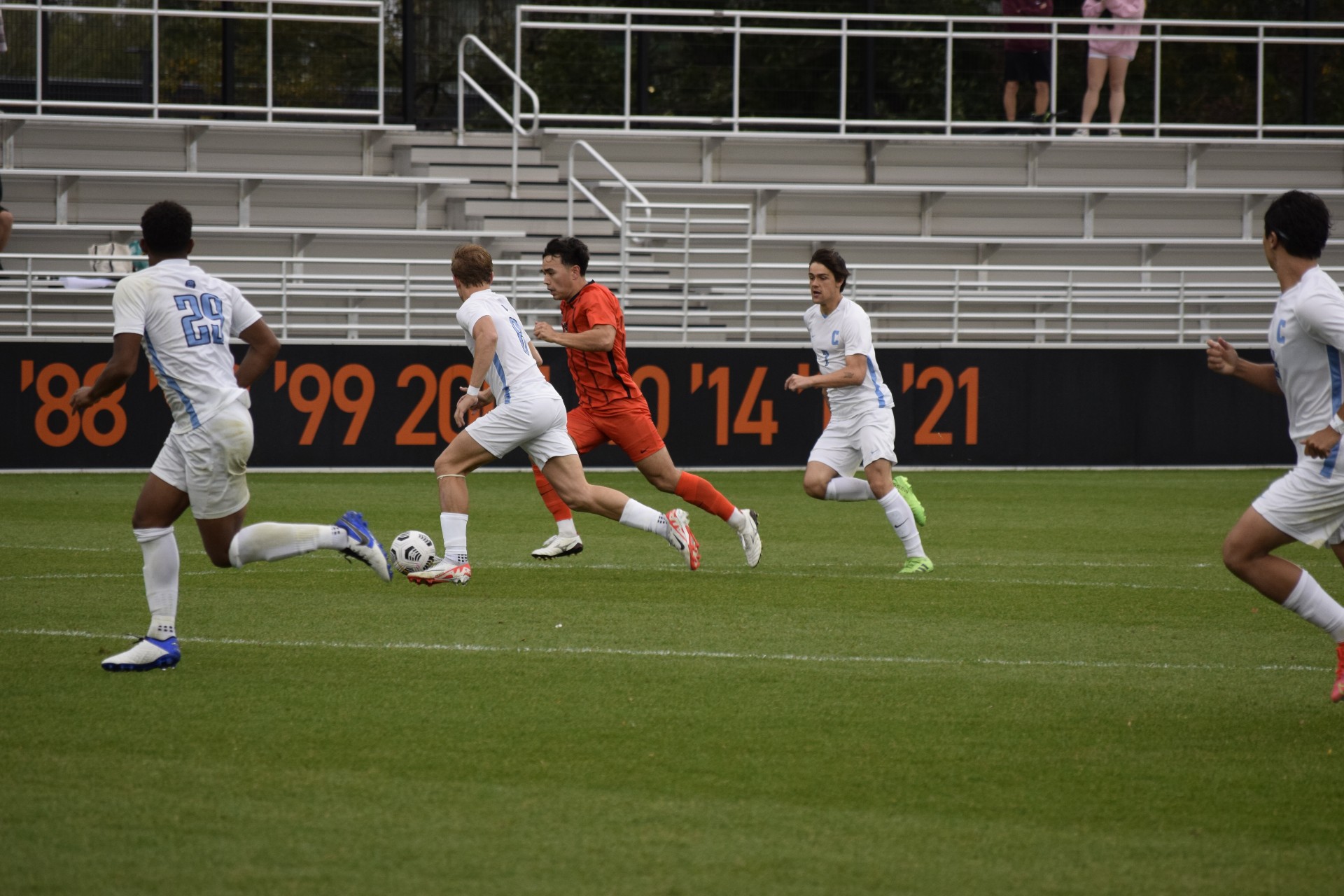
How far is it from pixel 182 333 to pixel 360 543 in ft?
4.33

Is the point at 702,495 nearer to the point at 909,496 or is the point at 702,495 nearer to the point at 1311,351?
the point at 909,496

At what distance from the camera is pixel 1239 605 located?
A: 916cm

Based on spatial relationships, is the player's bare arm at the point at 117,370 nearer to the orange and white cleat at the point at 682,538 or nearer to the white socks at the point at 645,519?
the white socks at the point at 645,519

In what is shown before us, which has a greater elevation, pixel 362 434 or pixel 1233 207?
pixel 1233 207

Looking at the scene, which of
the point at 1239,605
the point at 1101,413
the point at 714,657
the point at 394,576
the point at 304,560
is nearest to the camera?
the point at 714,657

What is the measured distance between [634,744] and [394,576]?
4472mm

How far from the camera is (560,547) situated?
1067cm

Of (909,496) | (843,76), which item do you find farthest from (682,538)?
(843,76)

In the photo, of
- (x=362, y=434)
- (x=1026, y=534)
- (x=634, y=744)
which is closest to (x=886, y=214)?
(x=362, y=434)

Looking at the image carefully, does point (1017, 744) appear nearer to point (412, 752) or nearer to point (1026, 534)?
point (412, 752)

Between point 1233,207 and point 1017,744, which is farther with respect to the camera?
point 1233,207

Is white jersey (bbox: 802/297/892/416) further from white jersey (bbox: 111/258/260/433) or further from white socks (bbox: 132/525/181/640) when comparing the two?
white socks (bbox: 132/525/181/640)

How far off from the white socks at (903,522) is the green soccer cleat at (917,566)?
29 millimetres

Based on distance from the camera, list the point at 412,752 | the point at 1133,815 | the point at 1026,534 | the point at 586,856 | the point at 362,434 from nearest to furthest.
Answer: the point at 586,856 < the point at 1133,815 < the point at 412,752 < the point at 1026,534 < the point at 362,434
